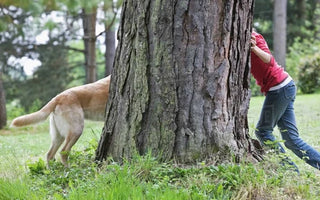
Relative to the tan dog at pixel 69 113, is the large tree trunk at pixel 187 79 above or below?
above

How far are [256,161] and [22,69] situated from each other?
18443 mm

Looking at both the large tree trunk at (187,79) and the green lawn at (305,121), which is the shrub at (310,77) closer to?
the green lawn at (305,121)

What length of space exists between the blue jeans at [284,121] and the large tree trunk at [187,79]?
0.82 meters

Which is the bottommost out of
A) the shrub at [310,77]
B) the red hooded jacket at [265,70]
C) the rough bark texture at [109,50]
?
the shrub at [310,77]

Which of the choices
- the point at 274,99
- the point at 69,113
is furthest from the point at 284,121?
the point at 69,113

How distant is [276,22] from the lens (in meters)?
20.2

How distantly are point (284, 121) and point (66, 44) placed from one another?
17856 mm

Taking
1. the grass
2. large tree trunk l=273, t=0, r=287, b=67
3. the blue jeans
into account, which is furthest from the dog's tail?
large tree trunk l=273, t=0, r=287, b=67

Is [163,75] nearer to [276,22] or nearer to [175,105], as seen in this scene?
[175,105]

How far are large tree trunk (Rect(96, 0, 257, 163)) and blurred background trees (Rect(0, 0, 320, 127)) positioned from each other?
898 cm

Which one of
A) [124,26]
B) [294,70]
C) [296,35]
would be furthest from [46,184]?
[296,35]

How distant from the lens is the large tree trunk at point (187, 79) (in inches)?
Answer: 146

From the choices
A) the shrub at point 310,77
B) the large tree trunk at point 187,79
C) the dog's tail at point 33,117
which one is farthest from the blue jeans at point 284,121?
the shrub at point 310,77

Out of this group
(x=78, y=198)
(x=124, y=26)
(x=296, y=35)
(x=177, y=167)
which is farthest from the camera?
(x=296, y=35)
